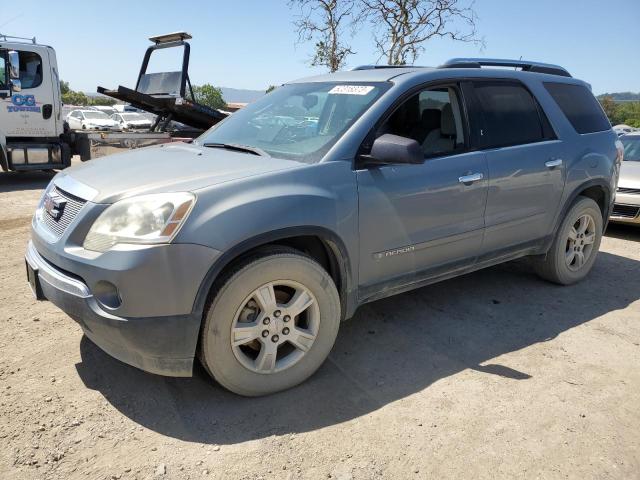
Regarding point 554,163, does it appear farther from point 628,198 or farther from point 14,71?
point 14,71

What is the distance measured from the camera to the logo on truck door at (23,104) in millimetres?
9578

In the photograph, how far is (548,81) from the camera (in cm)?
437

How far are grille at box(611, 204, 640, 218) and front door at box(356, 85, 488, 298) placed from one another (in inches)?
161

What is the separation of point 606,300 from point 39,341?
173 inches

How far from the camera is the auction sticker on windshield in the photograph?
3.33m

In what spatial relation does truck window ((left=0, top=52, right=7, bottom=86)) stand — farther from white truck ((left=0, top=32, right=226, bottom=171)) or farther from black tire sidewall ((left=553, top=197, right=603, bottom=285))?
black tire sidewall ((left=553, top=197, right=603, bottom=285))

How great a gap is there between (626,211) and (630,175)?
535mm

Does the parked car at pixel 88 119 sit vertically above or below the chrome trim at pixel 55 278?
below

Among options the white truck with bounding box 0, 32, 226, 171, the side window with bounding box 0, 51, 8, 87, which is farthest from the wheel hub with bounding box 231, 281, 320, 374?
the side window with bounding box 0, 51, 8, 87

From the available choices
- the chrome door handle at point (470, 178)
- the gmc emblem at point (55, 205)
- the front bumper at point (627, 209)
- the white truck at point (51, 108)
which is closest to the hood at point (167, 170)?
the gmc emblem at point (55, 205)

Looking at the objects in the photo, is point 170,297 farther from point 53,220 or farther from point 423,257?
point 423,257

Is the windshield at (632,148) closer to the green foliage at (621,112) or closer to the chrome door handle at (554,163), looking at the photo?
the chrome door handle at (554,163)

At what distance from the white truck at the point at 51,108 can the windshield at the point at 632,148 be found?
6.76 m

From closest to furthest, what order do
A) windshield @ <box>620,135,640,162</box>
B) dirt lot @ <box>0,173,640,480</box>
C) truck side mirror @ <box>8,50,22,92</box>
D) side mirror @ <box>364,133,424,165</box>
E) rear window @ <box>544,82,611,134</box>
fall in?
dirt lot @ <box>0,173,640,480</box> → side mirror @ <box>364,133,424,165</box> → rear window @ <box>544,82,611,134</box> → windshield @ <box>620,135,640,162</box> → truck side mirror @ <box>8,50,22,92</box>
